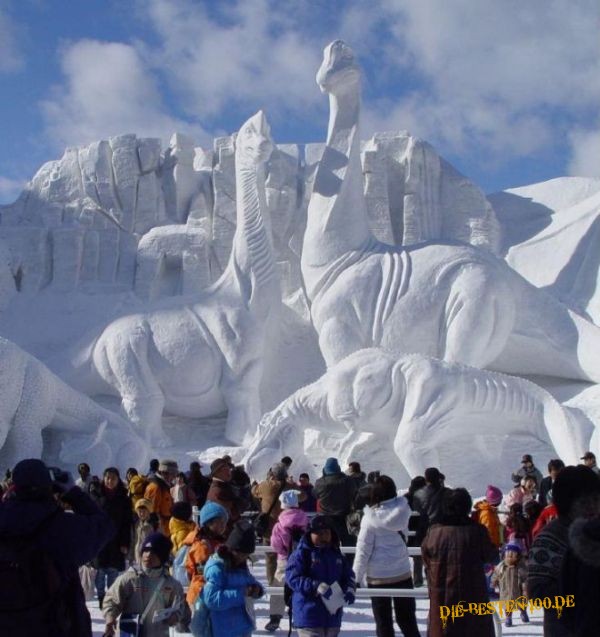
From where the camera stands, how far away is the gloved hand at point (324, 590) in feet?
12.4

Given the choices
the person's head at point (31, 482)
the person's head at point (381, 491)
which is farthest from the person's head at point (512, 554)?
the person's head at point (31, 482)

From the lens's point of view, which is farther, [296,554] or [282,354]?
[282,354]

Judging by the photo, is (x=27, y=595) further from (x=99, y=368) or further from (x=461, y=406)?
(x=99, y=368)

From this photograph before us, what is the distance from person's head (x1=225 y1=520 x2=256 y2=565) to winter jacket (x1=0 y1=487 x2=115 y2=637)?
0.73m

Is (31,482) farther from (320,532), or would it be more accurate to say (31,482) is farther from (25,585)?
(320,532)

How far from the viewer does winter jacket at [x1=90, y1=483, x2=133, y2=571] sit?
5.68m

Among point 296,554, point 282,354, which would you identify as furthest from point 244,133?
point 296,554

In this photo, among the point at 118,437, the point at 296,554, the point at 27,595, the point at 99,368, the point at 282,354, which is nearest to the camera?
the point at 27,595

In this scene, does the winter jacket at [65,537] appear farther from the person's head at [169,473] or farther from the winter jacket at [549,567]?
A: the person's head at [169,473]

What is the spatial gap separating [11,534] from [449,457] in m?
8.46

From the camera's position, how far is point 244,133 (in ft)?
44.0

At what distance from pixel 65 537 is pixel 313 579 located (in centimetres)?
127

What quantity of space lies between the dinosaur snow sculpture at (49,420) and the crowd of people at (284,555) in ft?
16.5

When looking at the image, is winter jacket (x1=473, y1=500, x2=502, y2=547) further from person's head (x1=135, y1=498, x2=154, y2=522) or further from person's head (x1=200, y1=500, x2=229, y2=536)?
person's head (x1=200, y1=500, x2=229, y2=536)
